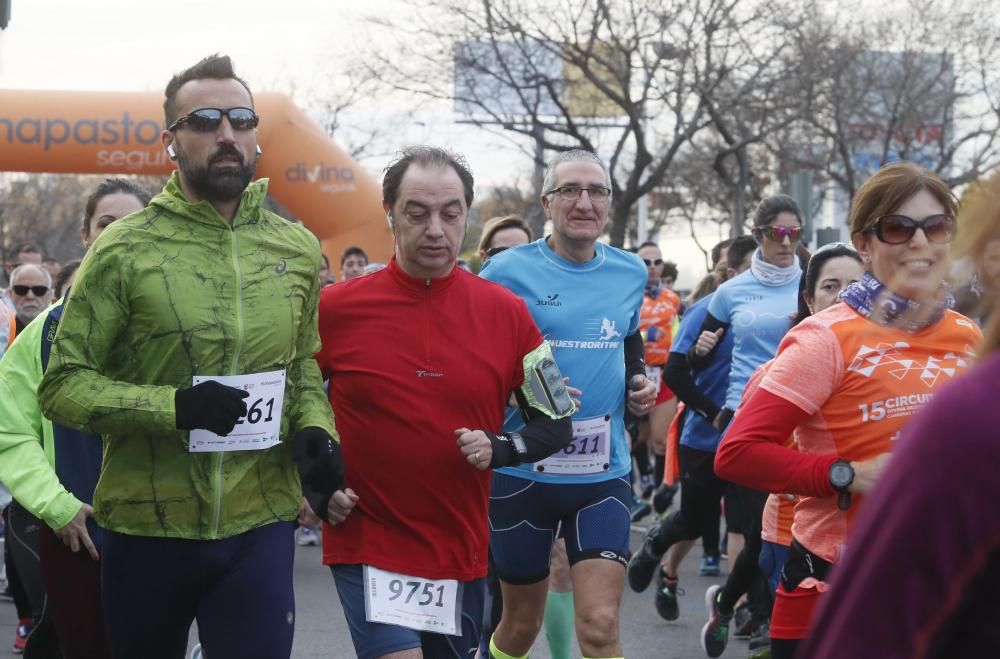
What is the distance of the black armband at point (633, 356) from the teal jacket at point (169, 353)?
2.00 meters

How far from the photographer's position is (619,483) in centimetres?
509

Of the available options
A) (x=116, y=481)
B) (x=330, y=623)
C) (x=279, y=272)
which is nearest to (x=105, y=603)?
(x=116, y=481)

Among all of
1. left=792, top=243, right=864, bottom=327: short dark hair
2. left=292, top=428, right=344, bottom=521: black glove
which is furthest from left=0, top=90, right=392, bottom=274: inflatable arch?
left=292, top=428, right=344, bottom=521: black glove

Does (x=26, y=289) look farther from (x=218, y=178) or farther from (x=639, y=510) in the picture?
(x=218, y=178)

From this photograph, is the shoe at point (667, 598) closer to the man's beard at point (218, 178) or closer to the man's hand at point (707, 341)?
the man's hand at point (707, 341)

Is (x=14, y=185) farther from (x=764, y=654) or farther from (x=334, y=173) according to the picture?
(x=764, y=654)

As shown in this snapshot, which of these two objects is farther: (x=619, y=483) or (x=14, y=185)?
(x=14, y=185)

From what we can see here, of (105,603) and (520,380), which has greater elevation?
(520,380)

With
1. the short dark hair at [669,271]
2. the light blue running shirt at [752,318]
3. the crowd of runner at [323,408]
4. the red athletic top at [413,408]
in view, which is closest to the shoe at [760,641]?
the light blue running shirt at [752,318]

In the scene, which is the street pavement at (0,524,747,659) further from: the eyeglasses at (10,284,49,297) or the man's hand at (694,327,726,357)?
the eyeglasses at (10,284,49,297)

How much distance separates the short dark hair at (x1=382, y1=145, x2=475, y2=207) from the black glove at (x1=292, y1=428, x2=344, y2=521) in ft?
2.85

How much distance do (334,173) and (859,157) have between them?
24.9 m

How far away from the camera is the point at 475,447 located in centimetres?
373

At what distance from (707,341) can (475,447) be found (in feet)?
12.9
